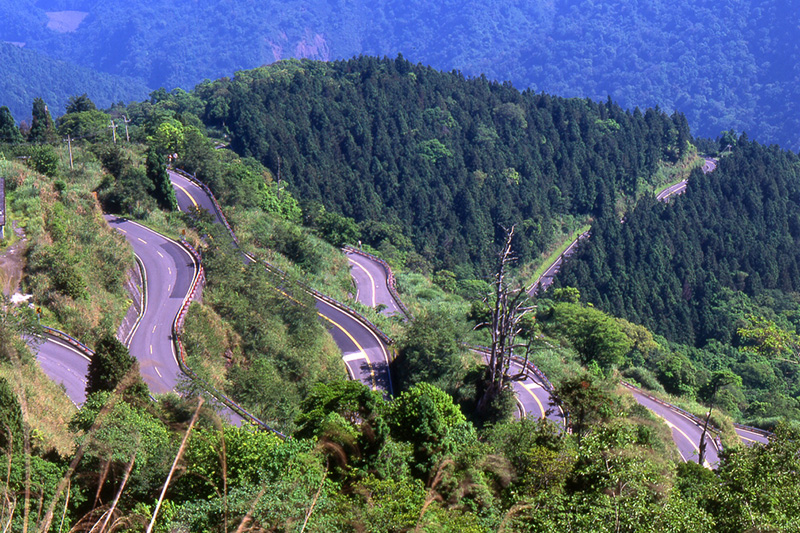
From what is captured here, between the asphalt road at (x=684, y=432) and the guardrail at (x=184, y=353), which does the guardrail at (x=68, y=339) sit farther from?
the asphalt road at (x=684, y=432)

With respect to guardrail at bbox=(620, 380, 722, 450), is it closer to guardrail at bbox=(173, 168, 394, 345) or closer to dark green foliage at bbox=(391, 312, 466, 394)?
guardrail at bbox=(173, 168, 394, 345)

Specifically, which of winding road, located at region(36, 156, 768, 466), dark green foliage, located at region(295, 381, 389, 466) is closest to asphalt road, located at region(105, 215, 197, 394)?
winding road, located at region(36, 156, 768, 466)

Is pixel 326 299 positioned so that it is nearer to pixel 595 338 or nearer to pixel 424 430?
pixel 595 338

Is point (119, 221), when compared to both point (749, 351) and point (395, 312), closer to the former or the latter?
→ point (395, 312)

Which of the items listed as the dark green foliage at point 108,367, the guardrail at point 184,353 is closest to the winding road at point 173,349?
the guardrail at point 184,353

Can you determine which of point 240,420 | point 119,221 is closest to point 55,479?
point 240,420

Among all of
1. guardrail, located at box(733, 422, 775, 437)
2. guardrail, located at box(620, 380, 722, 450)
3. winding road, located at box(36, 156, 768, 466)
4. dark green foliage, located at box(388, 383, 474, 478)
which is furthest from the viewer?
guardrail, located at box(733, 422, 775, 437)

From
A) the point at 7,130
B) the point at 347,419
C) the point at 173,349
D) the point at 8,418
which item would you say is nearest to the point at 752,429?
the point at 347,419
